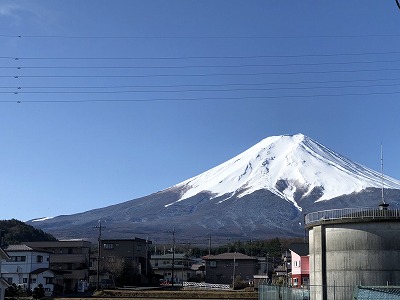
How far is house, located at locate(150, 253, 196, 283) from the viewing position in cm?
8988

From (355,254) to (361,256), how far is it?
285mm

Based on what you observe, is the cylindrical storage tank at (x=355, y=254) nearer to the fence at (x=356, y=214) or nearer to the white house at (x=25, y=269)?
the fence at (x=356, y=214)

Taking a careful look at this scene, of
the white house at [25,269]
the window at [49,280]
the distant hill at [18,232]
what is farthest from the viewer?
the distant hill at [18,232]

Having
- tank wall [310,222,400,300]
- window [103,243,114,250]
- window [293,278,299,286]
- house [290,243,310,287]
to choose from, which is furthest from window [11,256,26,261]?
tank wall [310,222,400,300]

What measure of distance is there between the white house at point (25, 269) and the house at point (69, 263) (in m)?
4.98

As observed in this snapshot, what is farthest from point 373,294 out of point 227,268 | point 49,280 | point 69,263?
point 227,268

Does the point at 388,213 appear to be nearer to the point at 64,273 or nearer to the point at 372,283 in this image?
the point at 372,283

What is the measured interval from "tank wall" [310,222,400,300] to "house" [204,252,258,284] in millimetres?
54708

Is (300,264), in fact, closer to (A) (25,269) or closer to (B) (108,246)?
(A) (25,269)

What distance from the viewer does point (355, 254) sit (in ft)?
94.5

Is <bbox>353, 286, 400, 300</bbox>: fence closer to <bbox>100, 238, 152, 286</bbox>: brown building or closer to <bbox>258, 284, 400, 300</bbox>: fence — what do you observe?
<bbox>258, 284, 400, 300</bbox>: fence

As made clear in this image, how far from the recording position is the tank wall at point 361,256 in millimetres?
28125

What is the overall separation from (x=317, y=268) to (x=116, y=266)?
1836 inches

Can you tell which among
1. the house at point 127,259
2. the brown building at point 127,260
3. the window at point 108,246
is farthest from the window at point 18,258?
the window at point 108,246
